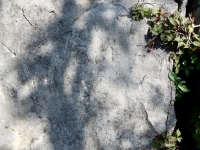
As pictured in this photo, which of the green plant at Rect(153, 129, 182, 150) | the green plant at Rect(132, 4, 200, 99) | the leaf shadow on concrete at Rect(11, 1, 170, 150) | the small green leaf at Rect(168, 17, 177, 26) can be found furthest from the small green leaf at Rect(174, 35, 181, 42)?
the green plant at Rect(153, 129, 182, 150)

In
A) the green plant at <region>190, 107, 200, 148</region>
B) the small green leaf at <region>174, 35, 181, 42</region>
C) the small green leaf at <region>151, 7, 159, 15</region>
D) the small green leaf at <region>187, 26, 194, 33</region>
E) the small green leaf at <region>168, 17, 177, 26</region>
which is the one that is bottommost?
the green plant at <region>190, 107, 200, 148</region>

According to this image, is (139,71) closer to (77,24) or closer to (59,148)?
(77,24)

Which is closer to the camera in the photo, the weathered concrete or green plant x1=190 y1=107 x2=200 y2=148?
the weathered concrete

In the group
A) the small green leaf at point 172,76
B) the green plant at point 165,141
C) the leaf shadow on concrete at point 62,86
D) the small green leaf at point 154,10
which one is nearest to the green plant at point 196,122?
the green plant at point 165,141

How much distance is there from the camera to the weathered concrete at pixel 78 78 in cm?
234

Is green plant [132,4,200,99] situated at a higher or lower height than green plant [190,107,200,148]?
higher

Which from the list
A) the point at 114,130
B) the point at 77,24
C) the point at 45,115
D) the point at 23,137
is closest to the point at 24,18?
the point at 77,24

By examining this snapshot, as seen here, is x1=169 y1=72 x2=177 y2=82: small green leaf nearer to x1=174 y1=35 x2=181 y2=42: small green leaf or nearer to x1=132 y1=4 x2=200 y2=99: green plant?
x1=132 y1=4 x2=200 y2=99: green plant

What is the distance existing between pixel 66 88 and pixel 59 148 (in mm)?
473

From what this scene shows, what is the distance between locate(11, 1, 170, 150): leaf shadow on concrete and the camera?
2.36 meters

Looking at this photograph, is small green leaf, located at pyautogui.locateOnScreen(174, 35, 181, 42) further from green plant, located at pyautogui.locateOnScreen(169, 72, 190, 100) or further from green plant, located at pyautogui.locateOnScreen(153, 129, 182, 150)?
green plant, located at pyautogui.locateOnScreen(153, 129, 182, 150)

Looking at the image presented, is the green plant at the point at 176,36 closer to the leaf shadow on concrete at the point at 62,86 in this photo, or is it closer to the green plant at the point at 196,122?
the green plant at the point at 196,122

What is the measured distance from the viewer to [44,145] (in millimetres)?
2346

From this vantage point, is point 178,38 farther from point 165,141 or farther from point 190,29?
point 165,141
